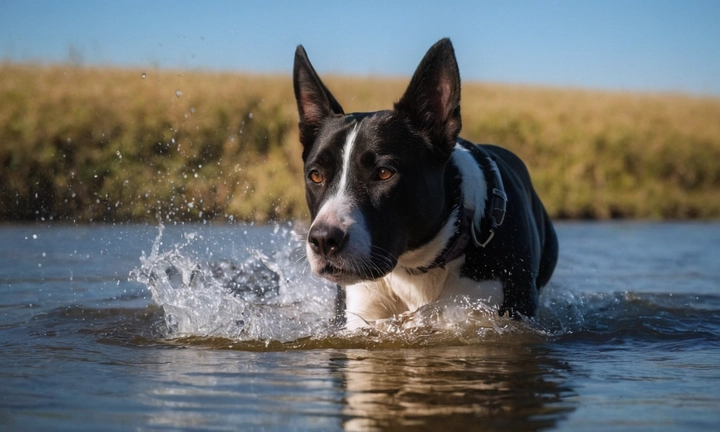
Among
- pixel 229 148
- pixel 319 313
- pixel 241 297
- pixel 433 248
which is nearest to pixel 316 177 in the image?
pixel 433 248

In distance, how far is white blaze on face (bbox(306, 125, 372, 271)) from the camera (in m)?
3.59

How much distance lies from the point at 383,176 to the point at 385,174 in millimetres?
14

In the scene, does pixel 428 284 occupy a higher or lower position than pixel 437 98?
lower

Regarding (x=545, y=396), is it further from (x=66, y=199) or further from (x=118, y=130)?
(x=118, y=130)

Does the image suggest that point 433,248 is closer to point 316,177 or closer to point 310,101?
point 316,177

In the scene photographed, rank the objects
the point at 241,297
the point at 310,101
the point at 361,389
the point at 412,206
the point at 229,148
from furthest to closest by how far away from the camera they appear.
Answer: the point at 229,148, the point at 241,297, the point at 310,101, the point at 412,206, the point at 361,389

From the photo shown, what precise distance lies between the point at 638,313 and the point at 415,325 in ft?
6.06

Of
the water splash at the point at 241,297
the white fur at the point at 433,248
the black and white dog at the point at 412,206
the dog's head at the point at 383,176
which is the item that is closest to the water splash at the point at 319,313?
the water splash at the point at 241,297

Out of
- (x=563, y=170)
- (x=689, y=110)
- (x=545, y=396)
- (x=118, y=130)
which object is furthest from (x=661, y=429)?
(x=689, y=110)

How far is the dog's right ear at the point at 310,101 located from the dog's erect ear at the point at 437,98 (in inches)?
15.3

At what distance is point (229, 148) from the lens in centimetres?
1370

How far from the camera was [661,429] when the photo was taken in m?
2.48

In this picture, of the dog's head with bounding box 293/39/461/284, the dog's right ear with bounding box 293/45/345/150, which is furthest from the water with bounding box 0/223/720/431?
the dog's right ear with bounding box 293/45/345/150

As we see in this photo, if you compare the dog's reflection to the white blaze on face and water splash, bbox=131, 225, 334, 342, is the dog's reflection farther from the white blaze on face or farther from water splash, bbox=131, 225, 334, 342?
water splash, bbox=131, 225, 334, 342
